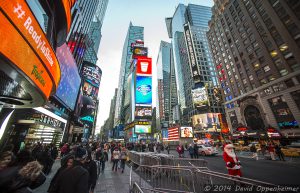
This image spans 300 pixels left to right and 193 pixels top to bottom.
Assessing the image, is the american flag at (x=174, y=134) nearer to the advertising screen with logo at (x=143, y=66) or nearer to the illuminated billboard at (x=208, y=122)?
the illuminated billboard at (x=208, y=122)

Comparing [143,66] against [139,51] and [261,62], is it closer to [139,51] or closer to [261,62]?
[139,51]

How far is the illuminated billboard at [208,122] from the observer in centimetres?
6388

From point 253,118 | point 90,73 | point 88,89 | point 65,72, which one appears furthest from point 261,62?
point 88,89

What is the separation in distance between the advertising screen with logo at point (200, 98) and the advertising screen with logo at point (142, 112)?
71.6 feet

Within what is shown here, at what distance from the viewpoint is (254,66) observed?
44.6 metres

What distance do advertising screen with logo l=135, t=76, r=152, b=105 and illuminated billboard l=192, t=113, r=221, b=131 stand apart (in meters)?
29.3

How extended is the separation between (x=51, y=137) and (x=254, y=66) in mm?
57958

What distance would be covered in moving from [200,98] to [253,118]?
20525mm

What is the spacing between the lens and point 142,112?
186ft

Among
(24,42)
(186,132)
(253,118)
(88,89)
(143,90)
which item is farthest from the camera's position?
(143,90)

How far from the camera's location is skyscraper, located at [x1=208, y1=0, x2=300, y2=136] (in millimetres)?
33875

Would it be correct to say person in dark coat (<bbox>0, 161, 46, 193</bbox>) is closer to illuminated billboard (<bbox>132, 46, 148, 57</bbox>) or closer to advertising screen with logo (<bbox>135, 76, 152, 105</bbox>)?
advertising screen with logo (<bbox>135, 76, 152, 105</bbox>)

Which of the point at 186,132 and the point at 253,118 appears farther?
the point at 253,118

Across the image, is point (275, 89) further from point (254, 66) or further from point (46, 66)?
point (46, 66)
